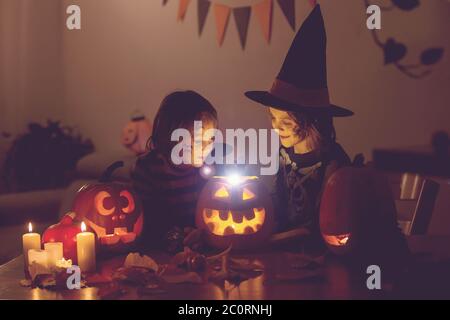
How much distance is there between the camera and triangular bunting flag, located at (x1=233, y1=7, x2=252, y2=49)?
10.3 ft

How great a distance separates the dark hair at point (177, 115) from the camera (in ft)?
5.02

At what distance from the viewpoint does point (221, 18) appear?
3.27m

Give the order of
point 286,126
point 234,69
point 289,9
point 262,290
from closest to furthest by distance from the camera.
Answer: point 262,290 → point 286,126 → point 289,9 → point 234,69

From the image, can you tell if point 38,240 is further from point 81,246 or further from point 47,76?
point 47,76

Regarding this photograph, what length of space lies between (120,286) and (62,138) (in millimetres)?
2697

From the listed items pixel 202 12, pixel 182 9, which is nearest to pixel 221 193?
pixel 202 12

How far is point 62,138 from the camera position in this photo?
3693 mm

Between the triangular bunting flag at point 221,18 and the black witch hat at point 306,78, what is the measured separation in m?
1.79

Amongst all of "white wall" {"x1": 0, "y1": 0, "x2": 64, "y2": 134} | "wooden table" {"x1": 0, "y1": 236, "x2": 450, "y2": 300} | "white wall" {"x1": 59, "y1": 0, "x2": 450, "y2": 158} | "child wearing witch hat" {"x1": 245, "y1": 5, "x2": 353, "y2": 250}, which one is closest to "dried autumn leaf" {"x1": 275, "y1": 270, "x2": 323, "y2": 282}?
"wooden table" {"x1": 0, "y1": 236, "x2": 450, "y2": 300}

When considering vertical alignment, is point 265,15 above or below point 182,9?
below

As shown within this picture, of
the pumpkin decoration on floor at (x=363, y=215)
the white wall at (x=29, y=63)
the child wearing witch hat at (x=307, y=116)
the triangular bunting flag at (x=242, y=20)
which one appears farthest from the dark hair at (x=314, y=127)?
the white wall at (x=29, y=63)

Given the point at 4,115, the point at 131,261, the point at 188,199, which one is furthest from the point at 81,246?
the point at 4,115

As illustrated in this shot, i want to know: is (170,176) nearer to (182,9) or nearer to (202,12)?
(202,12)

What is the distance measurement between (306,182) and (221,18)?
2005 millimetres
